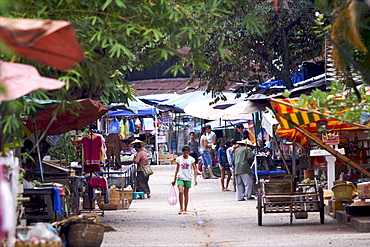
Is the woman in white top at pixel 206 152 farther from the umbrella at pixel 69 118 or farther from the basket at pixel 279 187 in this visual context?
the basket at pixel 279 187

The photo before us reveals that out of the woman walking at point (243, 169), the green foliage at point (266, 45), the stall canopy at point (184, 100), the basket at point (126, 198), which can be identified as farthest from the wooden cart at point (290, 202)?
the stall canopy at point (184, 100)

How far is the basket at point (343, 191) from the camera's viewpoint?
12.3 metres

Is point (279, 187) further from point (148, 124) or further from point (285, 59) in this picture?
point (148, 124)

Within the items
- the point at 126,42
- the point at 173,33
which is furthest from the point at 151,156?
the point at 173,33

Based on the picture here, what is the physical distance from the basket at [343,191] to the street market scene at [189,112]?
0.03 m

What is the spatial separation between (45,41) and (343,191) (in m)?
8.79

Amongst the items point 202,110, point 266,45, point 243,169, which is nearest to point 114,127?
point 202,110

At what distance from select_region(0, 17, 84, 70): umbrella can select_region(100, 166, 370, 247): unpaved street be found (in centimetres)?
547

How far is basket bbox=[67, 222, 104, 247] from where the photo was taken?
8398mm

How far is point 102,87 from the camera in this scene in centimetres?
1297

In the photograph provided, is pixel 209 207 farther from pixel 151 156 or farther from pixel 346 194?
pixel 151 156

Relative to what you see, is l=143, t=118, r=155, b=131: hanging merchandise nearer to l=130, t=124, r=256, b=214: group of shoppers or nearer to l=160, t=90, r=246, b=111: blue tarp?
l=160, t=90, r=246, b=111: blue tarp

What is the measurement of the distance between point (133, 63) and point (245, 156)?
19.7 feet

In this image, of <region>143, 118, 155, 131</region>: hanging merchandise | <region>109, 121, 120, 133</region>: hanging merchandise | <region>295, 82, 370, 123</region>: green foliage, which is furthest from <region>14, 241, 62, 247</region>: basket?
<region>143, 118, 155, 131</region>: hanging merchandise
